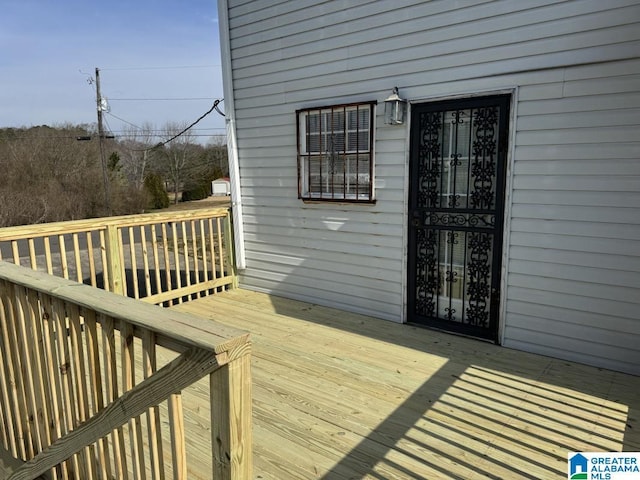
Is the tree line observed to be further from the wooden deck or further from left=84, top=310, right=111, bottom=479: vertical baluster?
left=84, top=310, right=111, bottom=479: vertical baluster

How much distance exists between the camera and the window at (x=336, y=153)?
12.6ft

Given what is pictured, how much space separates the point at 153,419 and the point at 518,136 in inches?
114

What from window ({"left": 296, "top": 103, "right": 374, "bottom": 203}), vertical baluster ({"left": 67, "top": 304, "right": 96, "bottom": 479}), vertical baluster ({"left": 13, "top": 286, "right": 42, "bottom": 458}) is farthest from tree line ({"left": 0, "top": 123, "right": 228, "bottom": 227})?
vertical baluster ({"left": 67, "top": 304, "right": 96, "bottom": 479})

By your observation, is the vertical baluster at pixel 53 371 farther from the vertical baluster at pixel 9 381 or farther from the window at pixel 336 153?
the window at pixel 336 153

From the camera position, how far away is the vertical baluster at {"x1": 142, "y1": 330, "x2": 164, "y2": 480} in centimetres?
126

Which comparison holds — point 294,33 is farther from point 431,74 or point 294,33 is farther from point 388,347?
point 388,347

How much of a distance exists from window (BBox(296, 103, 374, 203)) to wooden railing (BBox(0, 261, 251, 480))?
230 cm

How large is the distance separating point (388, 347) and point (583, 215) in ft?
5.47

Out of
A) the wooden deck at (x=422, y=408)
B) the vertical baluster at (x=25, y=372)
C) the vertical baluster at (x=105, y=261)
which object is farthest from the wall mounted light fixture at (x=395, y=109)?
the vertical baluster at (x=25, y=372)

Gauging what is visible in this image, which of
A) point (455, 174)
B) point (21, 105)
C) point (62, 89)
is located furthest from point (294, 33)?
point (21, 105)

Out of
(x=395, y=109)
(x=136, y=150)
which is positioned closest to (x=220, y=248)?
(x=395, y=109)

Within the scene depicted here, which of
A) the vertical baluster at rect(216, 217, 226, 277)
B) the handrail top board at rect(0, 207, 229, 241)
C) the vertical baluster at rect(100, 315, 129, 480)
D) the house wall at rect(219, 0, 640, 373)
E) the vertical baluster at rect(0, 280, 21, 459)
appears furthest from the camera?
the vertical baluster at rect(216, 217, 226, 277)

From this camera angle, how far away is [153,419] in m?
1.37

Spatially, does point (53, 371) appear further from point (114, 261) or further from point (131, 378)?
point (114, 261)
